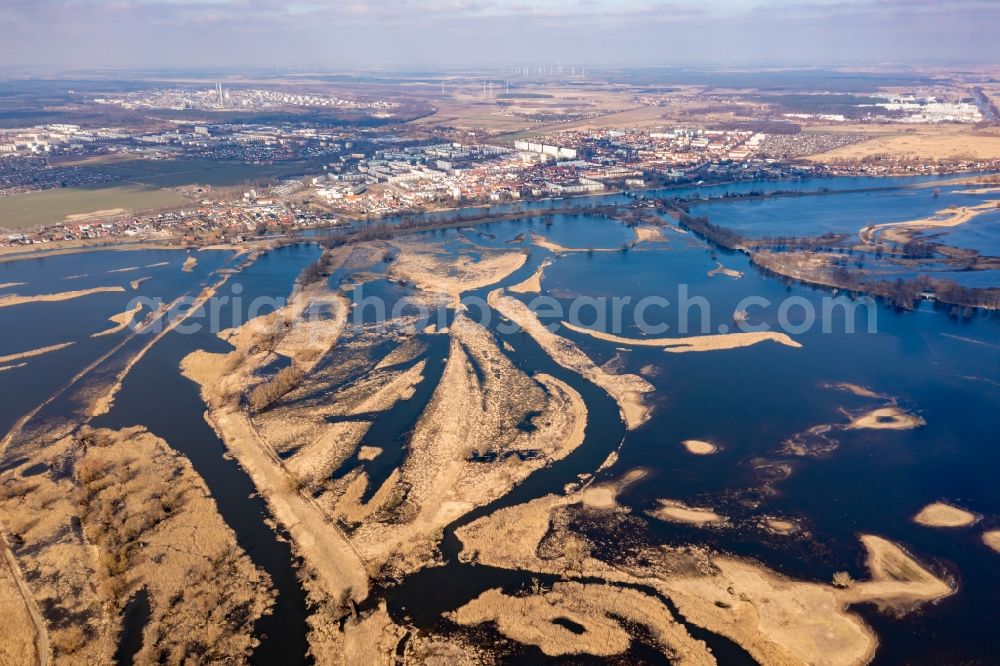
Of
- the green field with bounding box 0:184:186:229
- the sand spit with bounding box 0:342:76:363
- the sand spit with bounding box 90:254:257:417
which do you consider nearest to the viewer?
the sand spit with bounding box 90:254:257:417

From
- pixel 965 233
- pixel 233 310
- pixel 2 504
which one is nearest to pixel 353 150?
pixel 233 310

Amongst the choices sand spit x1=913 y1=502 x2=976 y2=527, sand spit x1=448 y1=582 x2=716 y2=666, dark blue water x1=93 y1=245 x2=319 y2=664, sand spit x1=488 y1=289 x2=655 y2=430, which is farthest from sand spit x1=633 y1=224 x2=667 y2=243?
sand spit x1=448 y1=582 x2=716 y2=666

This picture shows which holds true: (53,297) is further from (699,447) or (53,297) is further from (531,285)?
(699,447)

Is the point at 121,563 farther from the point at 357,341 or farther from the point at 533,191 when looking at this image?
the point at 533,191

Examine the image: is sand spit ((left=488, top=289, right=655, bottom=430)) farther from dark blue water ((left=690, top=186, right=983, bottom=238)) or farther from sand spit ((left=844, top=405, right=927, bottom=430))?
dark blue water ((left=690, top=186, right=983, bottom=238))

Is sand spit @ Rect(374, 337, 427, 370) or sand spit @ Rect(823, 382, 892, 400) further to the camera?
sand spit @ Rect(374, 337, 427, 370)

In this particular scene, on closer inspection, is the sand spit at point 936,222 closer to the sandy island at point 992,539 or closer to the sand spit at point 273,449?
the sandy island at point 992,539
